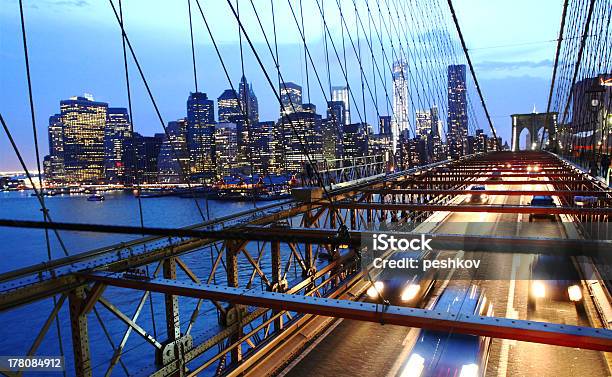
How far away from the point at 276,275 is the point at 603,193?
409 inches

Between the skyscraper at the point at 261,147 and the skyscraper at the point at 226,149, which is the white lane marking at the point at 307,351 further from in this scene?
the skyscraper at the point at 226,149

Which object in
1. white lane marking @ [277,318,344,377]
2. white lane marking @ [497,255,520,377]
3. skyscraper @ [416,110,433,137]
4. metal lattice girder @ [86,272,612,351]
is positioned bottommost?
white lane marking @ [497,255,520,377]

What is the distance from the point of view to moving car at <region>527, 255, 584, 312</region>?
11.8 m

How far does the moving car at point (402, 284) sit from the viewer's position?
1195 centimetres

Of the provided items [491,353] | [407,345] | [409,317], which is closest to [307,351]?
[407,345]

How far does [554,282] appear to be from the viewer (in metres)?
13.1

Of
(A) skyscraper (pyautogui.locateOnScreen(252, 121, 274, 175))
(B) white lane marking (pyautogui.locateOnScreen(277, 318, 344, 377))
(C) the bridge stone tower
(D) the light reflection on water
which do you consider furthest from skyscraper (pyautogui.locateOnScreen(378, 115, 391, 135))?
(C) the bridge stone tower

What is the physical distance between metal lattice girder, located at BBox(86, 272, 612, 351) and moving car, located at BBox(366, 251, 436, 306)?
24.3 ft

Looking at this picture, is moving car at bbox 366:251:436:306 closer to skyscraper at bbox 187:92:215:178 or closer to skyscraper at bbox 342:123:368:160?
skyscraper at bbox 187:92:215:178

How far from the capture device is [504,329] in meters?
3.52

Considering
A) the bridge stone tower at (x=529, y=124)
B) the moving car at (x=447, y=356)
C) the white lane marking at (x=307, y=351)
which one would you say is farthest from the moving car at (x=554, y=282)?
the bridge stone tower at (x=529, y=124)

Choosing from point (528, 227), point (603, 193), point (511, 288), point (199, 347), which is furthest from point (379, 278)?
point (528, 227)

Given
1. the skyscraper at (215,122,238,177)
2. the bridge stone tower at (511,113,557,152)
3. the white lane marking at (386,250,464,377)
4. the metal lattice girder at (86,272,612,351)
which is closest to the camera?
the metal lattice girder at (86,272,612,351)

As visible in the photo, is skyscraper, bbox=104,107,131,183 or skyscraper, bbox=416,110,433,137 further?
skyscraper, bbox=416,110,433,137
